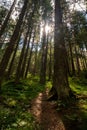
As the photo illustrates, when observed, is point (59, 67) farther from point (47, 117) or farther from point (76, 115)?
point (76, 115)

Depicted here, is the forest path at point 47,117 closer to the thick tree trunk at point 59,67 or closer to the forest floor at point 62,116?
the forest floor at point 62,116

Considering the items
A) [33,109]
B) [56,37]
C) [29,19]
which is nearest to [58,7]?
[56,37]

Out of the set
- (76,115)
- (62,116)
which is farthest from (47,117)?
(76,115)

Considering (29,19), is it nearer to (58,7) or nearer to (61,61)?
(58,7)

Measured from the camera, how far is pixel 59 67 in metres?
10.6

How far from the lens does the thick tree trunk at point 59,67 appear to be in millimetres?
9889

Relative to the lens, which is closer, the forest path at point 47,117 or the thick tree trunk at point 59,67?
the forest path at point 47,117

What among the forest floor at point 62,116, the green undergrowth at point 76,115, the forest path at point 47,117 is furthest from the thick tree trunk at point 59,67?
the forest path at point 47,117

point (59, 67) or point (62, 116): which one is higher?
point (59, 67)

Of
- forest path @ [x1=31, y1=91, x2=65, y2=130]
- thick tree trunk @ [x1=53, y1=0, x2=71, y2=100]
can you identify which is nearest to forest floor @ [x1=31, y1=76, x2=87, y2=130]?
forest path @ [x1=31, y1=91, x2=65, y2=130]

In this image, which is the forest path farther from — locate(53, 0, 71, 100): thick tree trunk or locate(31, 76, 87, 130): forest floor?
locate(53, 0, 71, 100): thick tree trunk

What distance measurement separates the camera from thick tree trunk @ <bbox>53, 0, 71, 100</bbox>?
9889 millimetres

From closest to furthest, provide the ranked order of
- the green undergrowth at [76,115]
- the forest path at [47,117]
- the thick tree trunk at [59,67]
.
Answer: the green undergrowth at [76,115], the forest path at [47,117], the thick tree trunk at [59,67]

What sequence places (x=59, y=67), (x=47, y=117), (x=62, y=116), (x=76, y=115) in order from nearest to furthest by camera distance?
1. (x=76, y=115)
2. (x=62, y=116)
3. (x=47, y=117)
4. (x=59, y=67)
